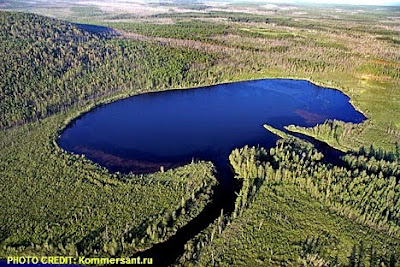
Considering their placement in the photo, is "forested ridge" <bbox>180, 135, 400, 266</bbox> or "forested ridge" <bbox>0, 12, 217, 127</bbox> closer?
"forested ridge" <bbox>180, 135, 400, 266</bbox>

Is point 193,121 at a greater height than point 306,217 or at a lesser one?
greater

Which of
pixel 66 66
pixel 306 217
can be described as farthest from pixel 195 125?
pixel 66 66

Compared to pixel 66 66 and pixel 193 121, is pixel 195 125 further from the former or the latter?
pixel 66 66

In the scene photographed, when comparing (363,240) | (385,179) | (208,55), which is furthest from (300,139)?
(208,55)

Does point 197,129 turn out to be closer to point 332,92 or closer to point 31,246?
point 31,246

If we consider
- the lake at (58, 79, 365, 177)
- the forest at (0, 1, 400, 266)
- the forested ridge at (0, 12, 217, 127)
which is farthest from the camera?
the forested ridge at (0, 12, 217, 127)

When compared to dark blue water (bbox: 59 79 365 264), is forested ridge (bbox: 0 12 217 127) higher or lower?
higher

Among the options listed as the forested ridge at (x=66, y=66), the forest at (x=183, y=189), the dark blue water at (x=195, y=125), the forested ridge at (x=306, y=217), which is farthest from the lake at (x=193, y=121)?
the forested ridge at (x=306, y=217)

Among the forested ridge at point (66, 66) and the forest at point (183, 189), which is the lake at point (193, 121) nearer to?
the forest at point (183, 189)

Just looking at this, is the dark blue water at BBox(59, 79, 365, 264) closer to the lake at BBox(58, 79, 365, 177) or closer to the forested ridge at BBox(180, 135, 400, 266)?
the lake at BBox(58, 79, 365, 177)

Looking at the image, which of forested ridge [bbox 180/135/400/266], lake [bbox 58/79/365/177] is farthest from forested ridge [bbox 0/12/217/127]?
forested ridge [bbox 180/135/400/266]
